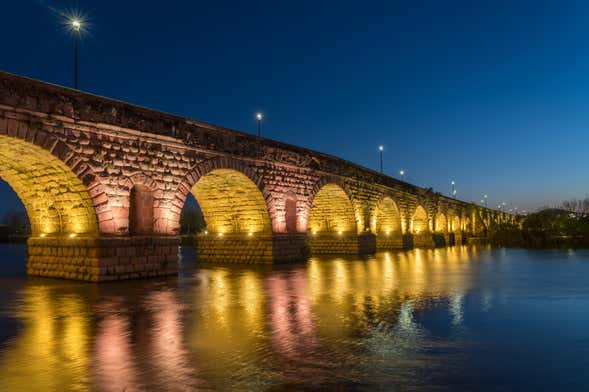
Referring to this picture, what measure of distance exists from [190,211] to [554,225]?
239ft

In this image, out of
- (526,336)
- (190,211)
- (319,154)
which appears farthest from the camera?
(190,211)

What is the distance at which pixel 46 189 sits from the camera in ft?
46.1

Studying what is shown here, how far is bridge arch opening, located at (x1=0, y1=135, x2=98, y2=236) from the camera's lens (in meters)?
12.7

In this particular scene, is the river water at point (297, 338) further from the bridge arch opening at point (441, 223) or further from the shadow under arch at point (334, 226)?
the bridge arch opening at point (441, 223)

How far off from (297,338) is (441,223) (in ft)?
151

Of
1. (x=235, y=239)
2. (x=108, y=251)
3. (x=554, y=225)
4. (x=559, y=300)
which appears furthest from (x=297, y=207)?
(x=554, y=225)

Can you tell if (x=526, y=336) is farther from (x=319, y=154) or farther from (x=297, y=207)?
(x=319, y=154)

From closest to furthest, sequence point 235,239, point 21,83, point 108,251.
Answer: point 21,83
point 108,251
point 235,239

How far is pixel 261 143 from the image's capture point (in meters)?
20.1

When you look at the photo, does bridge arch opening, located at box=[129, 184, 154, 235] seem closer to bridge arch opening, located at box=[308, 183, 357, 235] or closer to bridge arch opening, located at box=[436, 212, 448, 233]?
bridge arch opening, located at box=[308, 183, 357, 235]

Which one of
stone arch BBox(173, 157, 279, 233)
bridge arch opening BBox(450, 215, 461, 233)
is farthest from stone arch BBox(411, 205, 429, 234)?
stone arch BBox(173, 157, 279, 233)

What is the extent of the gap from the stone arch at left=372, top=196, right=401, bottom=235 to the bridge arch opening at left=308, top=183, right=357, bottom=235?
265 inches

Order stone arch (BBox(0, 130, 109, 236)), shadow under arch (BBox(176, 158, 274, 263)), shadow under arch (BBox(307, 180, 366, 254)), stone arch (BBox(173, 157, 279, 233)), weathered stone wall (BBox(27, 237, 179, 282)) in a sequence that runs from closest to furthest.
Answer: stone arch (BBox(0, 130, 109, 236)) < weathered stone wall (BBox(27, 237, 179, 282)) < stone arch (BBox(173, 157, 279, 233)) < shadow under arch (BBox(176, 158, 274, 263)) < shadow under arch (BBox(307, 180, 366, 254))

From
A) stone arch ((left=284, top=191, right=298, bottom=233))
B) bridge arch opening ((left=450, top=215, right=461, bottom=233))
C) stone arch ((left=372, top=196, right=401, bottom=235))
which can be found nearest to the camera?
stone arch ((left=284, top=191, right=298, bottom=233))
